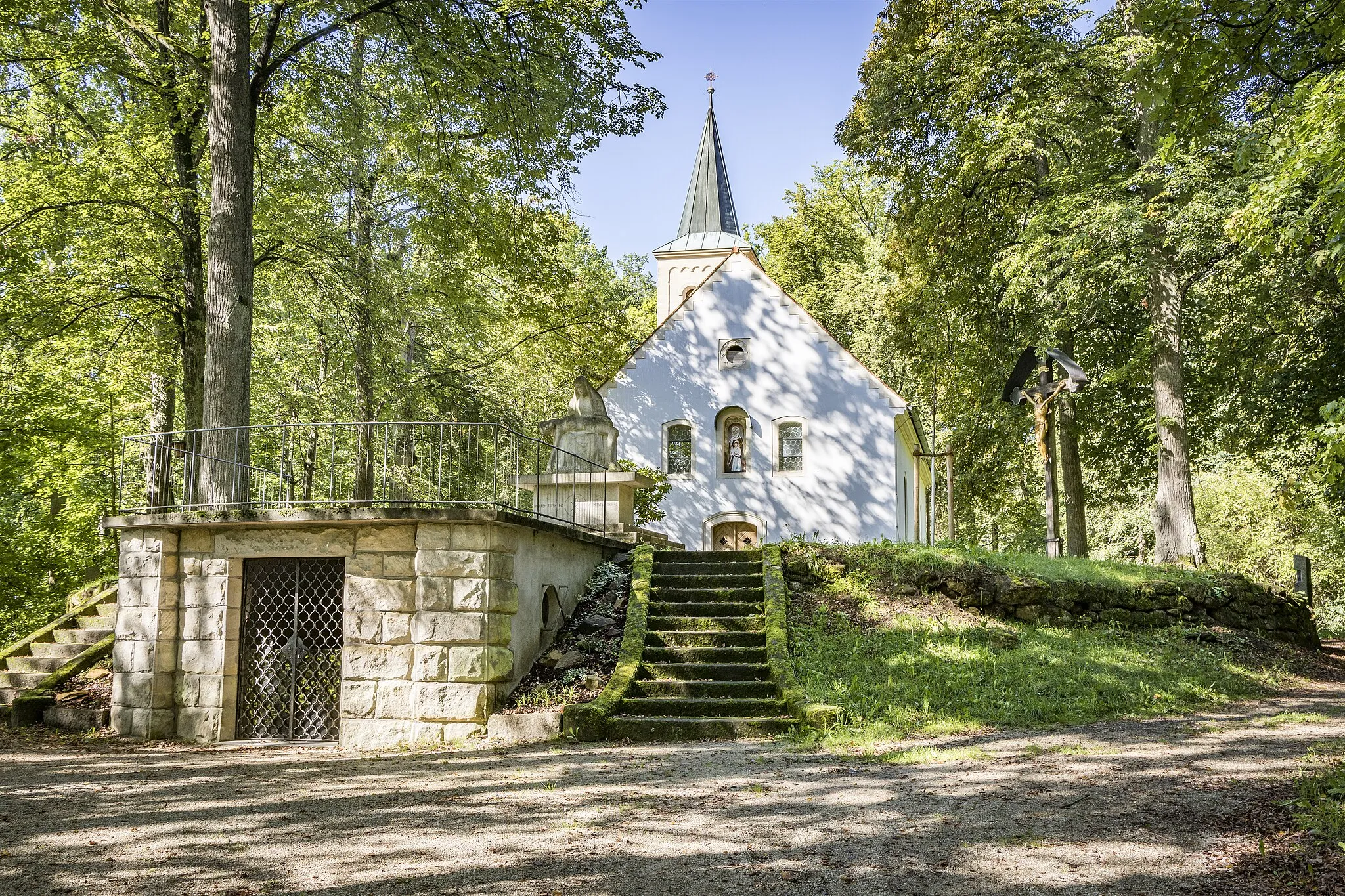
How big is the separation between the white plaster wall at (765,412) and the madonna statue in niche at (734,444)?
25cm

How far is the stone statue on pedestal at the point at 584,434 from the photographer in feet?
43.4

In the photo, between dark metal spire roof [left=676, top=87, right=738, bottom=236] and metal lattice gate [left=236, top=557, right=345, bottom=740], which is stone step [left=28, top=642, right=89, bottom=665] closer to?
metal lattice gate [left=236, top=557, right=345, bottom=740]

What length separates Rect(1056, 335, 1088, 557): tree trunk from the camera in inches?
803

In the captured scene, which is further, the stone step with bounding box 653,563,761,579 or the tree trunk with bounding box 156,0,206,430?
the tree trunk with bounding box 156,0,206,430

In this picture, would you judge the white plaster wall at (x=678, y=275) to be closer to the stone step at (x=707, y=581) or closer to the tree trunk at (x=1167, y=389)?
the tree trunk at (x=1167, y=389)

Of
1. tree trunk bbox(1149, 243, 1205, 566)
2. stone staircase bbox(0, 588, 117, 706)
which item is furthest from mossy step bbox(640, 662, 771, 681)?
tree trunk bbox(1149, 243, 1205, 566)

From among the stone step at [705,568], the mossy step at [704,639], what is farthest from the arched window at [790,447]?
the mossy step at [704,639]

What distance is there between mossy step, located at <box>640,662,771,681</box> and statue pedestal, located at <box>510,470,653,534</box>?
3168 millimetres

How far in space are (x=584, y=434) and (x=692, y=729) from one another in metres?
5.52

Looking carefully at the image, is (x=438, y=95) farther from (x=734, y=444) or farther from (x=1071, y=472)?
(x=1071, y=472)

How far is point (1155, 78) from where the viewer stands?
677 cm

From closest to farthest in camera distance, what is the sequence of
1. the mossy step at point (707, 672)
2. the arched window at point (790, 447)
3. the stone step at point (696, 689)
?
the stone step at point (696, 689) → the mossy step at point (707, 672) → the arched window at point (790, 447)

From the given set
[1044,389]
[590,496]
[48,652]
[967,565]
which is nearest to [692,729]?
[590,496]

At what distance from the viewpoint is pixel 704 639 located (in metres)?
10.5
